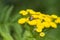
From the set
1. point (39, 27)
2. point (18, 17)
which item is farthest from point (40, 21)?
point (18, 17)

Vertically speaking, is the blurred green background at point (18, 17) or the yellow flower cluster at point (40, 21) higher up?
the blurred green background at point (18, 17)

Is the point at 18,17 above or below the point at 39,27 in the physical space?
above

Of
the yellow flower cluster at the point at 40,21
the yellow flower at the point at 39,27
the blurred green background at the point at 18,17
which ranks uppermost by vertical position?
the blurred green background at the point at 18,17

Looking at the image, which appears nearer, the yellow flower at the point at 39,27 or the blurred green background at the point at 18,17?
the yellow flower at the point at 39,27

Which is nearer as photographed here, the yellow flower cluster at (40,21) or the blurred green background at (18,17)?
the yellow flower cluster at (40,21)

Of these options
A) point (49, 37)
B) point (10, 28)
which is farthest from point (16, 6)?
point (49, 37)

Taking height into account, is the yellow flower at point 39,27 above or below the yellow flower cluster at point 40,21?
below

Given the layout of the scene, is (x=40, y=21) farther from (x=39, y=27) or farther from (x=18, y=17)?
(x=18, y=17)

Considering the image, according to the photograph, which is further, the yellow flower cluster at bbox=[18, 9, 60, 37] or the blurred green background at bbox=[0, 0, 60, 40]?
the blurred green background at bbox=[0, 0, 60, 40]
